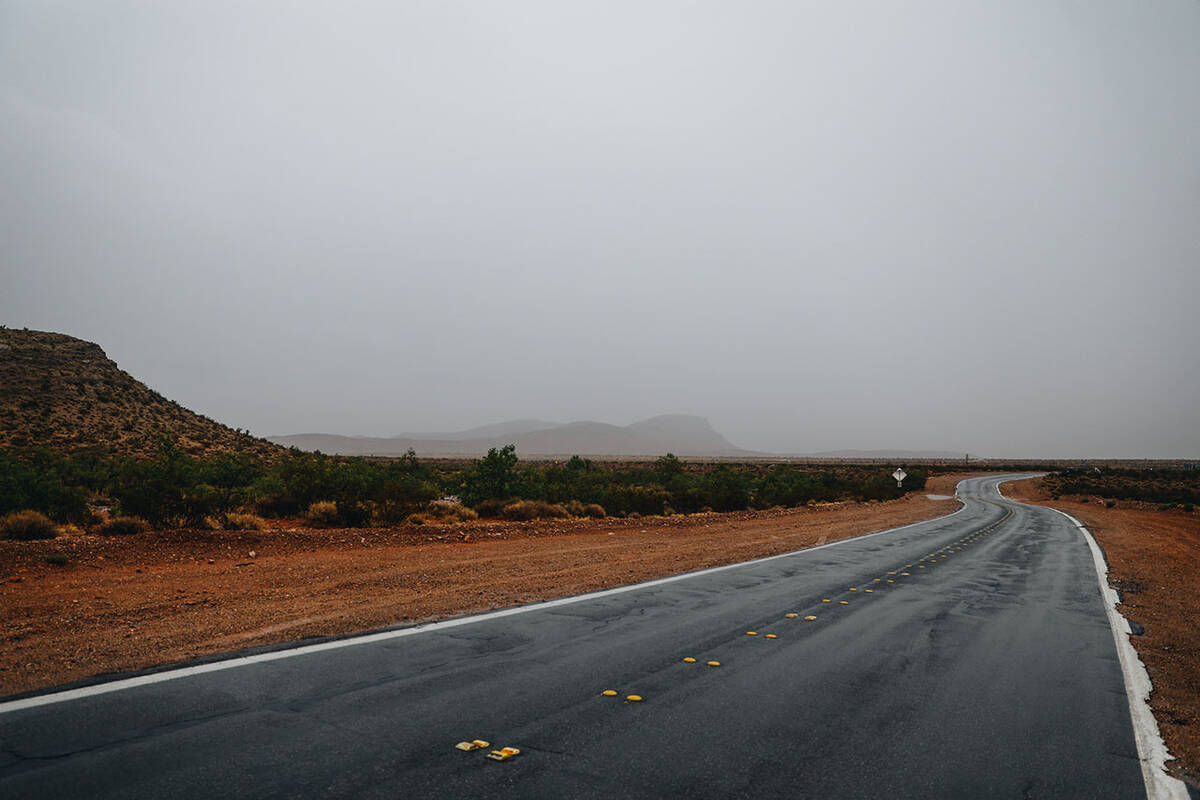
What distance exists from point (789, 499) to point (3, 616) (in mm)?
32315

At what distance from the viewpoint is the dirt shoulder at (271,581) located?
6.07 metres

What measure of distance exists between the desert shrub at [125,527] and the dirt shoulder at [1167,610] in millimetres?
15320

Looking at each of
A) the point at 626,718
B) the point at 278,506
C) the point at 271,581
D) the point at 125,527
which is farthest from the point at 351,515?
the point at 626,718

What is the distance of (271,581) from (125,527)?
18.2ft

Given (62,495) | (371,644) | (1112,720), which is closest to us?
(1112,720)

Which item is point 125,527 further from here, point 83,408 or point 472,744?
point 83,408

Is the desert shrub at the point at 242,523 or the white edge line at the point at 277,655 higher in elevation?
the desert shrub at the point at 242,523

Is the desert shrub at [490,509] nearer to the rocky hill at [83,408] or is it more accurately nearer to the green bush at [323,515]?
the green bush at [323,515]

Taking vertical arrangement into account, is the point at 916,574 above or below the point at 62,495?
below

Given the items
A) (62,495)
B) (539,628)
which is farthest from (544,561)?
(62,495)

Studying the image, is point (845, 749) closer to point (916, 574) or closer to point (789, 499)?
point (916, 574)

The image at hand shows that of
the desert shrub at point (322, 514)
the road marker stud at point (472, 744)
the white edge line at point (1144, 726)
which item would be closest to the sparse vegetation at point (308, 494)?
the desert shrub at point (322, 514)

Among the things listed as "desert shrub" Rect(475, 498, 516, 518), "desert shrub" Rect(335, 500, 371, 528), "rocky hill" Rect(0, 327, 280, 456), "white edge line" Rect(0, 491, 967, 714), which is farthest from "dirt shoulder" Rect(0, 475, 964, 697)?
"rocky hill" Rect(0, 327, 280, 456)

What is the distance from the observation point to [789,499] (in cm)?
3481
